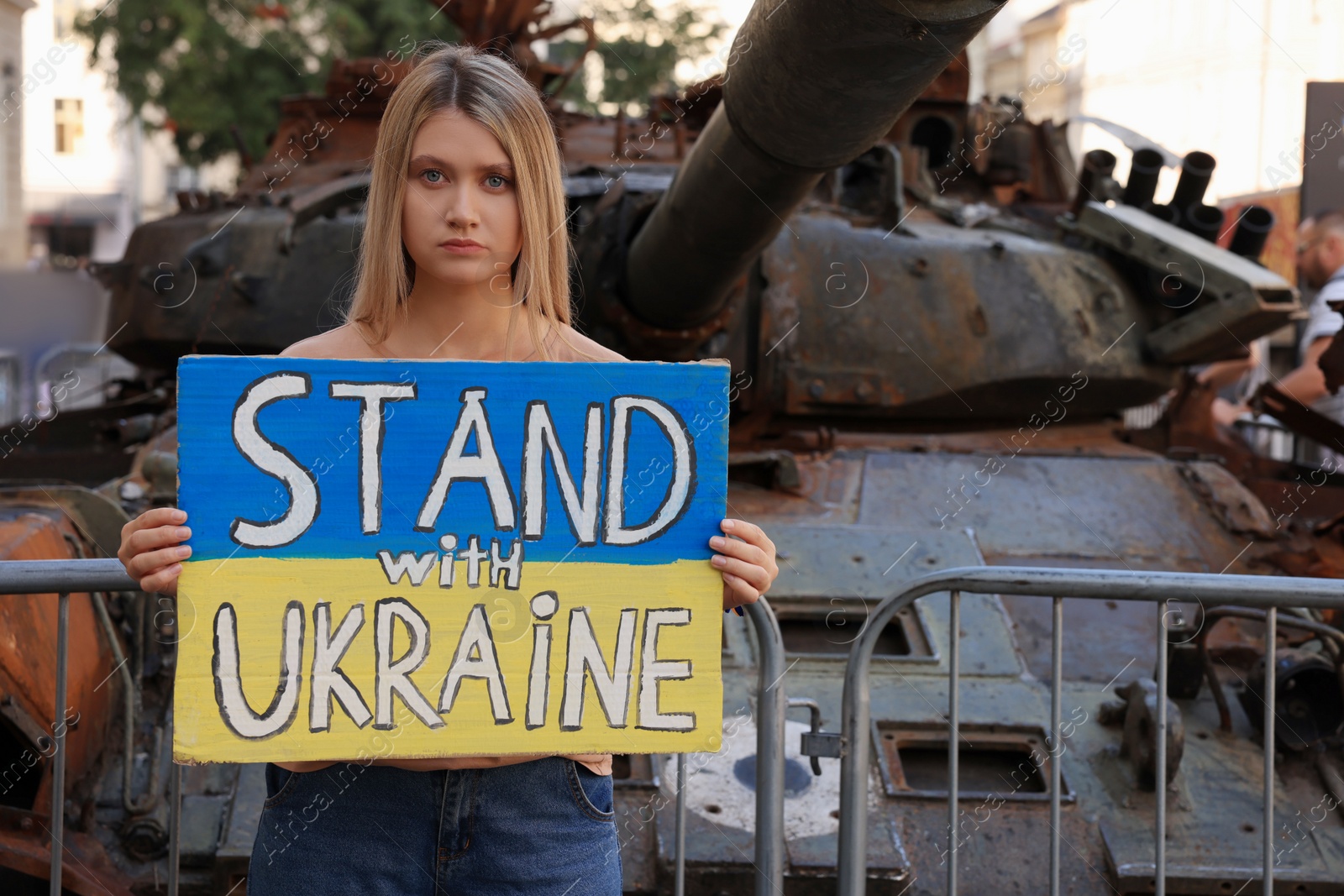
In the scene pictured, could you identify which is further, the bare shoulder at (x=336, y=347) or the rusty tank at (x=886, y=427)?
the rusty tank at (x=886, y=427)

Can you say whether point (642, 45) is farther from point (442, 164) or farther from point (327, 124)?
point (442, 164)

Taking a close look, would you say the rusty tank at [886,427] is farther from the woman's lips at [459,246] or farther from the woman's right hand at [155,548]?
the woman's right hand at [155,548]

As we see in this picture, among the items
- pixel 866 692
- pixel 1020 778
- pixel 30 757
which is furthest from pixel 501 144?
pixel 1020 778

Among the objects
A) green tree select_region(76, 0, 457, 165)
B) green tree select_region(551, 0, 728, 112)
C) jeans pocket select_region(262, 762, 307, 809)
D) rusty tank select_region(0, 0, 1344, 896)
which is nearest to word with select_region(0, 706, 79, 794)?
rusty tank select_region(0, 0, 1344, 896)

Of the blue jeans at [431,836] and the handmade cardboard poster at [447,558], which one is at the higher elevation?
the handmade cardboard poster at [447,558]

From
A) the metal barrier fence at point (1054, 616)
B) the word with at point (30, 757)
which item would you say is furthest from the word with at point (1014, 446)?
the word with at point (30, 757)

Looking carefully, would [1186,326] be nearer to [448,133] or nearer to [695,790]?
[695,790]

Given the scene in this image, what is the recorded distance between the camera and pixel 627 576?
6.70 feet

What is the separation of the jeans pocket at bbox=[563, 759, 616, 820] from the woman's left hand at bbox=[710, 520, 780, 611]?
13.4 inches

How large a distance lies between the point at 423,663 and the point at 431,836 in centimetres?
26

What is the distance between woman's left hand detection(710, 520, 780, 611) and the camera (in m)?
1.99

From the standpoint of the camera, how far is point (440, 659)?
2.01 m

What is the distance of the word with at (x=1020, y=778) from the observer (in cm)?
321

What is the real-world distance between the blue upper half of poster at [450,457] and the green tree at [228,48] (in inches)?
622
